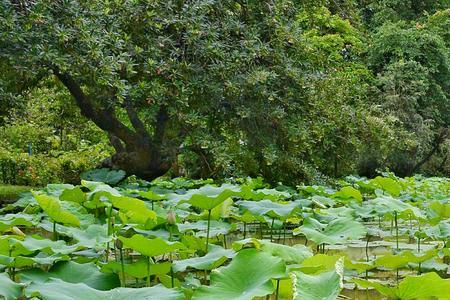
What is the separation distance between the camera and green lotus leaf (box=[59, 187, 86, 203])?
340 centimetres

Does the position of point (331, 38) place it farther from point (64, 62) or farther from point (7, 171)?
point (64, 62)

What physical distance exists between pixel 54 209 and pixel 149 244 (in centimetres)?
78

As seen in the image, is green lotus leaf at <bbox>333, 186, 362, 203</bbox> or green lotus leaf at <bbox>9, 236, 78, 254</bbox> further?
green lotus leaf at <bbox>333, 186, 362, 203</bbox>

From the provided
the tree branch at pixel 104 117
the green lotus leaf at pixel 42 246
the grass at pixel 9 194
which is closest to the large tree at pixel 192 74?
the tree branch at pixel 104 117

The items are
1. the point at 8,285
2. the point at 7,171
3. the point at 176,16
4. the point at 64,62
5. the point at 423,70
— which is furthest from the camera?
the point at 423,70

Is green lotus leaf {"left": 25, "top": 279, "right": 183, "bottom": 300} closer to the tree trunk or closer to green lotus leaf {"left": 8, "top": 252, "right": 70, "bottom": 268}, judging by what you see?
green lotus leaf {"left": 8, "top": 252, "right": 70, "bottom": 268}

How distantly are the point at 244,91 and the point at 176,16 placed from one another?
1.11 m

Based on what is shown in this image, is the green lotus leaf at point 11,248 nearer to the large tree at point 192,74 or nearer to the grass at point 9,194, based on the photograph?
the large tree at point 192,74

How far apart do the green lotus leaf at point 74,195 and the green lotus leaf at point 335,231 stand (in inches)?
47.5

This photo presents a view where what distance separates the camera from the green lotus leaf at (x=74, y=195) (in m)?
3.40

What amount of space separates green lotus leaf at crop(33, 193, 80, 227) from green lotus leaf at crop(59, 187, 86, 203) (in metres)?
0.67

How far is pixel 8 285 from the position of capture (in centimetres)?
162

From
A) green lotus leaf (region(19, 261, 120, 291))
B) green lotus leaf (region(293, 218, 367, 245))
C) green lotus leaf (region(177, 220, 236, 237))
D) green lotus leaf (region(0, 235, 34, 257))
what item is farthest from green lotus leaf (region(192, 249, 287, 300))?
green lotus leaf (region(177, 220, 236, 237))

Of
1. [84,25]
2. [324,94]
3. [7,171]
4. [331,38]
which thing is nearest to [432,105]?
[331,38]
